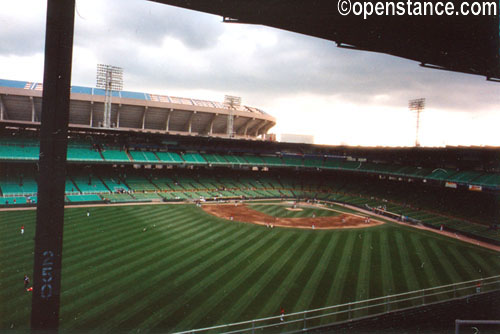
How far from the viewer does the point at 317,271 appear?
2038 centimetres

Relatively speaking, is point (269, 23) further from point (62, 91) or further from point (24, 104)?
point (24, 104)

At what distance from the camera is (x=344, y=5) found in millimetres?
7027

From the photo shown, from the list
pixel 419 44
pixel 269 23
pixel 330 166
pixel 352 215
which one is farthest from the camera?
pixel 330 166

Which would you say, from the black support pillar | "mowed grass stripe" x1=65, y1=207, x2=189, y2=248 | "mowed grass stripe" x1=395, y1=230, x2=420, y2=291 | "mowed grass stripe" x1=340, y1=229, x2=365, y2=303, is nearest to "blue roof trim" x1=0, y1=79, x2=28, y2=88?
"mowed grass stripe" x1=65, y1=207, x2=189, y2=248

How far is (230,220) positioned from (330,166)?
1445 inches

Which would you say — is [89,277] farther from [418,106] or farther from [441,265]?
[418,106]

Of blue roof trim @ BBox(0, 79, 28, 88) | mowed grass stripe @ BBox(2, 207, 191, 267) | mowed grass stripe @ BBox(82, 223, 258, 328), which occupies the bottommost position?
mowed grass stripe @ BBox(2, 207, 191, 267)

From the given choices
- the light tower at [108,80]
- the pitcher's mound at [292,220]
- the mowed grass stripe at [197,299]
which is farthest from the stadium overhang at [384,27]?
the light tower at [108,80]

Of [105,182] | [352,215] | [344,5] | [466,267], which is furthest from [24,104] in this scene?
[466,267]

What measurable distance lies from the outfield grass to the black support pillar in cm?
957

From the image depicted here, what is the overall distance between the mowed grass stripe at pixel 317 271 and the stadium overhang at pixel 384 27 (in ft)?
41.8

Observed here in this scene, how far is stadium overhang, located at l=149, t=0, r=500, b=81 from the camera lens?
22.7ft

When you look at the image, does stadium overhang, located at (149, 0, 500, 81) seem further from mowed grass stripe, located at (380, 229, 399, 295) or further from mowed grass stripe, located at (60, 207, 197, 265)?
mowed grass stripe, located at (60, 207, 197, 265)

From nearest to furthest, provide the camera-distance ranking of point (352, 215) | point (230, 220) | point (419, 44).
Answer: point (419, 44) < point (230, 220) < point (352, 215)
